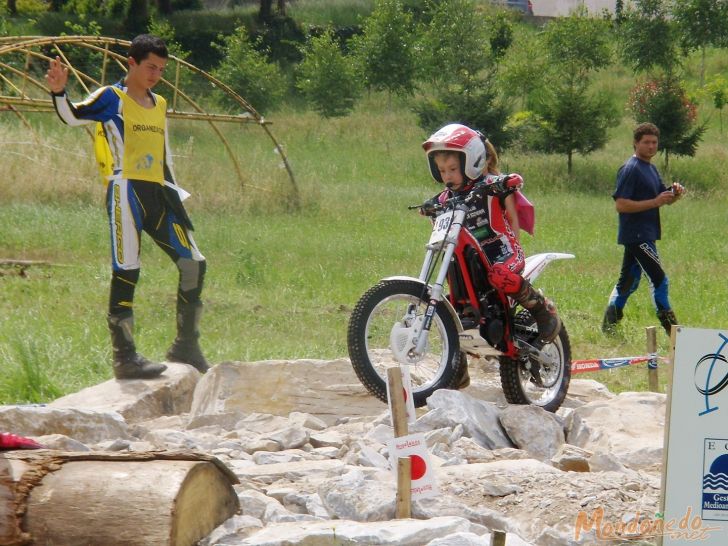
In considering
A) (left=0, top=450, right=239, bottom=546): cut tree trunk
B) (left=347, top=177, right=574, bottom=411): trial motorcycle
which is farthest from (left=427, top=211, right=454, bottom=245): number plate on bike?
(left=0, top=450, right=239, bottom=546): cut tree trunk

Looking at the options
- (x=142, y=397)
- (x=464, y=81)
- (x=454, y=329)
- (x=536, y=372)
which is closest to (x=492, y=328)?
(x=454, y=329)

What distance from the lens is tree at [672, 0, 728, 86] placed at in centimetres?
5006

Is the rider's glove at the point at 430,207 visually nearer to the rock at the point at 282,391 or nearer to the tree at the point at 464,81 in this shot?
the rock at the point at 282,391

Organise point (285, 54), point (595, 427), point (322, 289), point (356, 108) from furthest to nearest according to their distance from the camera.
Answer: point (285, 54), point (356, 108), point (322, 289), point (595, 427)

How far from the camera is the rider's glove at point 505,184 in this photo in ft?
22.8

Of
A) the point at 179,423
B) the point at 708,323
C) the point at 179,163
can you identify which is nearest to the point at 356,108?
the point at 179,163

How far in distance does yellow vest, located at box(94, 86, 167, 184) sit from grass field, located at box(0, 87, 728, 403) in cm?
160

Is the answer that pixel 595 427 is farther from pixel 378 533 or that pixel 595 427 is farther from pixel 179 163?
pixel 179 163

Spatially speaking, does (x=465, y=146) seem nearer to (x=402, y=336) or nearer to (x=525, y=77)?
(x=402, y=336)

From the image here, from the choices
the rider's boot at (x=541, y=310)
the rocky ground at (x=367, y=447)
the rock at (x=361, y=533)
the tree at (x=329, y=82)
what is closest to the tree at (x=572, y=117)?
the tree at (x=329, y=82)

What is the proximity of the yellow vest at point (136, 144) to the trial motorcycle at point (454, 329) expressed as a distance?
1.80m

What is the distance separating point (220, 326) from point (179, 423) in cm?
442

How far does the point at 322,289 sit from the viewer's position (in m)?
13.8

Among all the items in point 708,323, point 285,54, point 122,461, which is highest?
point 285,54
